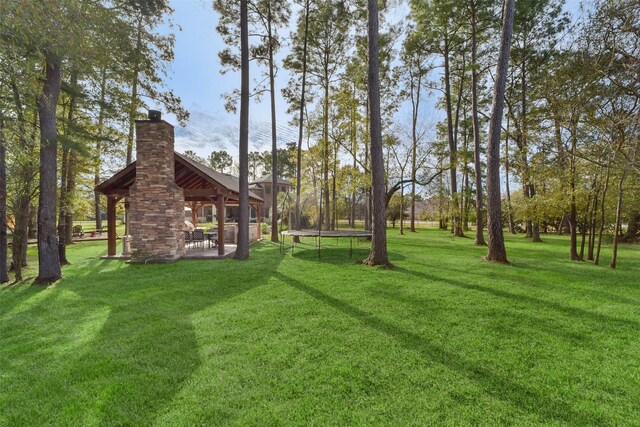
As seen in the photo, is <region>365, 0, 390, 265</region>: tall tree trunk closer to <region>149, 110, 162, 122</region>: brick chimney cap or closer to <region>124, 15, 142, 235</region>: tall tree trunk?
<region>149, 110, 162, 122</region>: brick chimney cap

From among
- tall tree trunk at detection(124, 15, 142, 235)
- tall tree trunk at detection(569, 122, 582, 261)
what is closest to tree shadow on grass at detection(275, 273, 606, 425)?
tall tree trunk at detection(569, 122, 582, 261)

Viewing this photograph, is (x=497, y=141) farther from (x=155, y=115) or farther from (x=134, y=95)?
(x=134, y=95)

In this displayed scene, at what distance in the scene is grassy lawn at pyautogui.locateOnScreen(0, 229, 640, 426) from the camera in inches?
97.5

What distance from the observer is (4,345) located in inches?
149

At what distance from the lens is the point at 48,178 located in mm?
7168

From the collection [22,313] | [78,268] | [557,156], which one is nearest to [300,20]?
[557,156]

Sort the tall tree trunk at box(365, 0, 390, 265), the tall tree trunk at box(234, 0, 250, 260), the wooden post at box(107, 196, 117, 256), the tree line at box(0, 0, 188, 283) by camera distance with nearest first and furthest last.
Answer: the tree line at box(0, 0, 188, 283)
the tall tree trunk at box(365, 0, 390, 265)
the tall tree trunk at box(234, 0, 250, 260)
the wooden post at box(107, 196, 117, 256)

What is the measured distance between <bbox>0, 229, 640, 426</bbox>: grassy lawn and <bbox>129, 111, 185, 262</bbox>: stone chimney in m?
2.86

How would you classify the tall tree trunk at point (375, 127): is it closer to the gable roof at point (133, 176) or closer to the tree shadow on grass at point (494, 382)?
the tree shadow on grass at point (494, 382)

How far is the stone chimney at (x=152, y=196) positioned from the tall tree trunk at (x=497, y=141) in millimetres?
9889

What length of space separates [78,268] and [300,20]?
13.6m

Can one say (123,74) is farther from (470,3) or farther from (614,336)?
(470,3)

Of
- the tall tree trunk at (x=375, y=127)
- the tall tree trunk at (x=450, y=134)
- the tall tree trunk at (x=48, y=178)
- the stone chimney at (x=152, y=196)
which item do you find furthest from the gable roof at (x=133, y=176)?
the tall tree trunk at (x=450, y=134)

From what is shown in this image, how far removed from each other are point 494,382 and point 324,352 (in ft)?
5.65
